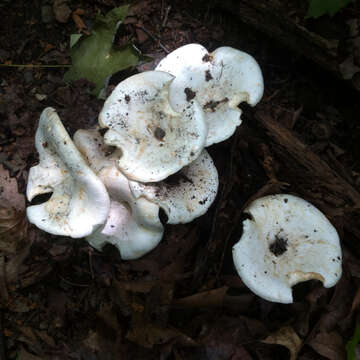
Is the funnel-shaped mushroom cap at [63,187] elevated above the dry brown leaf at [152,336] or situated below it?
above

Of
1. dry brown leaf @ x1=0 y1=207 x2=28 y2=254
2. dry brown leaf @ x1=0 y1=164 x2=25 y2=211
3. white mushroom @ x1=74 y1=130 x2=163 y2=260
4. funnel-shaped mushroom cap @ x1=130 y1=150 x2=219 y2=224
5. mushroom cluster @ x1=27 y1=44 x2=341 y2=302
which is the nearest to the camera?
mushroom cluster @ x1=27 y1=44 x2=341 y2=302

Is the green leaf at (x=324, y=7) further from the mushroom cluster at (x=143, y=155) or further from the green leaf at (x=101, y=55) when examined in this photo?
the green leaf at (x=101, y=55)

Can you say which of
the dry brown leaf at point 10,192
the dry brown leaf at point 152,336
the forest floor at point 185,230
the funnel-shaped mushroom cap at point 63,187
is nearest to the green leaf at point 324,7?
the forest floor at point 185,230

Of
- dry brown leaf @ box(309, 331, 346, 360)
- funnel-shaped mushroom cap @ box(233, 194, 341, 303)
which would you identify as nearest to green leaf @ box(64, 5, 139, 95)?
funnel-shaped mushroom cap @ box(233, 194, 341, 303)

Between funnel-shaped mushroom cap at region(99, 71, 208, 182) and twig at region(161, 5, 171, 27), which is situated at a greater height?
twig at region(161, 5, 171, 27)

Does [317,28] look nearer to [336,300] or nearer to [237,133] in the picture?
[237,133]

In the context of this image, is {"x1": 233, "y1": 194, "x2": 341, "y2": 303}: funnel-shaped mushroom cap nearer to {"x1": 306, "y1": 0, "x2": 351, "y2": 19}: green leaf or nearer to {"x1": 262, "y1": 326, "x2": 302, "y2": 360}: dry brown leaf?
{"x1": 262, "y1": 326, "x2": 302, "y2": 360}: dry brown leaf
